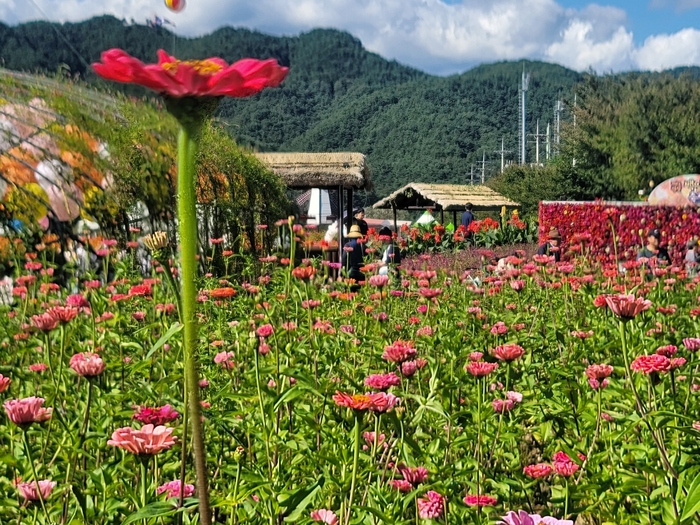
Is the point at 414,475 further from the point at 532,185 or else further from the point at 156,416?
the point at 532,185

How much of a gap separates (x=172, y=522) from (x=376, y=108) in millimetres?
78560

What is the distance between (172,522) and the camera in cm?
138

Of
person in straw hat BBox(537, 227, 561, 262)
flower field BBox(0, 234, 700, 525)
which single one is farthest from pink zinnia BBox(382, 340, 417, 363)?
person in straw hat BBox(537, 227, 561, 262)

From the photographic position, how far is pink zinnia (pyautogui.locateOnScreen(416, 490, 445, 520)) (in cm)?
126

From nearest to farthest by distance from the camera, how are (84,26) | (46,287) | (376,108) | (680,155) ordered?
(84,26), (46,287), (680,155), (376,108)

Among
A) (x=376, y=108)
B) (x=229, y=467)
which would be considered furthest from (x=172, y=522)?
(x=376, y=108)

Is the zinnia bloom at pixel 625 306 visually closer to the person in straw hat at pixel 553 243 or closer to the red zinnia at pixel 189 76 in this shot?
the red zinnia at pixel 189 76

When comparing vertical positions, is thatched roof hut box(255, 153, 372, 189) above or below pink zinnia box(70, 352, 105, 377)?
above

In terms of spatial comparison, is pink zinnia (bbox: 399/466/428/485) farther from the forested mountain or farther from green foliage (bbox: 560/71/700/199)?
the forested mountain

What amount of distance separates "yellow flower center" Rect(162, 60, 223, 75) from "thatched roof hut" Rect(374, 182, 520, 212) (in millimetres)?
19580

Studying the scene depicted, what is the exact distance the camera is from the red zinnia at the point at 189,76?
1.64 ft

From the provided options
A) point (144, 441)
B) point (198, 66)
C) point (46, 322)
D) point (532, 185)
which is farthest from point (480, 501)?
point (532, 185)

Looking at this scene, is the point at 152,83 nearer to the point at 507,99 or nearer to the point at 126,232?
the point at 126,232

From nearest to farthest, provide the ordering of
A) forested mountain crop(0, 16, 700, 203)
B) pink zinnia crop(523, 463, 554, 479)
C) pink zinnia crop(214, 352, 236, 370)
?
1. pink zinnia crop(523, 463, 554, 479)
2. pink zinnia crop(214, 352, 236, 370)
3. forested mountain crop(0, 16, 700, 203)
